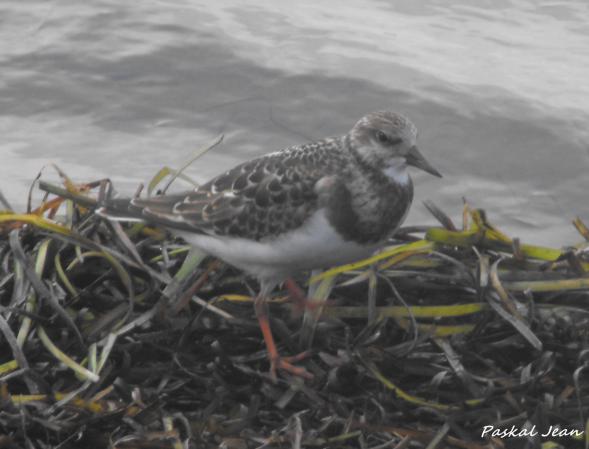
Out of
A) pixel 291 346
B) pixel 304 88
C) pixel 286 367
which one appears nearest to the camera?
pixel 286 367

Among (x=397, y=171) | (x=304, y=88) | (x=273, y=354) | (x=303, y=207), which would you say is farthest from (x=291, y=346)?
(x=304, y=88)

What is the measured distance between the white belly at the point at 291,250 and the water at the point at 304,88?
7.95 feet

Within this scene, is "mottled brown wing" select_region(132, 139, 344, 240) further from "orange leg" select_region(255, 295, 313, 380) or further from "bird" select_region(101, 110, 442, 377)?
"orange leg" select_region(255, 295, 313, 380)

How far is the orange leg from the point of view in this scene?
12.6ft

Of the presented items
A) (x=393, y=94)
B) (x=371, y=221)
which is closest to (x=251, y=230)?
(x=371, y=221)

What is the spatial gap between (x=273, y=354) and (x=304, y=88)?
4250mm

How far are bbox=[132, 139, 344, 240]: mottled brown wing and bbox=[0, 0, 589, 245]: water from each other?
86.0 inches

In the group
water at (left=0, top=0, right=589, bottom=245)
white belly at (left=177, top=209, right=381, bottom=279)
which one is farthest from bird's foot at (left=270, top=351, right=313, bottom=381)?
water at (left=0, top=0, right=589, bottom=245)

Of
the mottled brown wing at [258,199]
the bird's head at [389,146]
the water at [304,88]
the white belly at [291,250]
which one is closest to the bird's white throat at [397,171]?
the bird's head at [389,146]

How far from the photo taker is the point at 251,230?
4312mm

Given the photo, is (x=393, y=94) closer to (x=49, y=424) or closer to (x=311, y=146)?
(x=311, y=146)

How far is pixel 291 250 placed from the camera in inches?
164

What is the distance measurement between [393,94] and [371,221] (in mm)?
3850

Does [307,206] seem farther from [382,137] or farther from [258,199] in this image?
[382,137]
